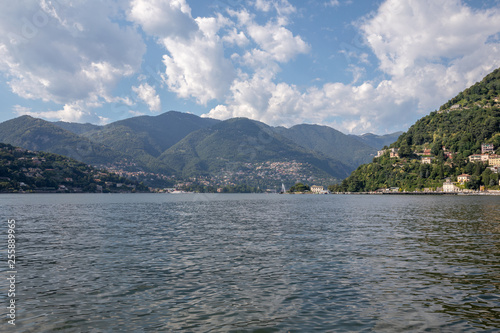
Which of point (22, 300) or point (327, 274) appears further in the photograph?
point (327, 274)

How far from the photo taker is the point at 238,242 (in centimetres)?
2983

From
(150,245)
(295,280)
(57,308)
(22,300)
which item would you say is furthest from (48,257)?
(295,280)

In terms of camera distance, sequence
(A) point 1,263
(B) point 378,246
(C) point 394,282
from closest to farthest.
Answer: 1. (C) point 394,282
2. (A) point 1,263
3. (B) point 378,246

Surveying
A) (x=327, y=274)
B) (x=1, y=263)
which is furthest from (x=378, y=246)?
(x=1, y=263)

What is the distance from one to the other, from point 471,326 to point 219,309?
29.2 ft

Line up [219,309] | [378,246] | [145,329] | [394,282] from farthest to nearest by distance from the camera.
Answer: [378,246]
[394,282]
[219,309]
[145,329]

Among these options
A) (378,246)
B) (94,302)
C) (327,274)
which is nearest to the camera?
(94,302)

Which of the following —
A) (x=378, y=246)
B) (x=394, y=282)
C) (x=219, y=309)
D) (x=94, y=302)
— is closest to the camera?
(x=219, y=309)

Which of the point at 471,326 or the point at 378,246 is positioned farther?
the point at 378,246

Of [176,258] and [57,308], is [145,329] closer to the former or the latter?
[57,308]

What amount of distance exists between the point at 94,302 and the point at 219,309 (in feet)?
17.5

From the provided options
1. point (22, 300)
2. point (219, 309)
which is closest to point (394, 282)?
point (219, 309)

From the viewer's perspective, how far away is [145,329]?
36.7ft

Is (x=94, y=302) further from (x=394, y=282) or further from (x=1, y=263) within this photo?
(x=394, y=282)
